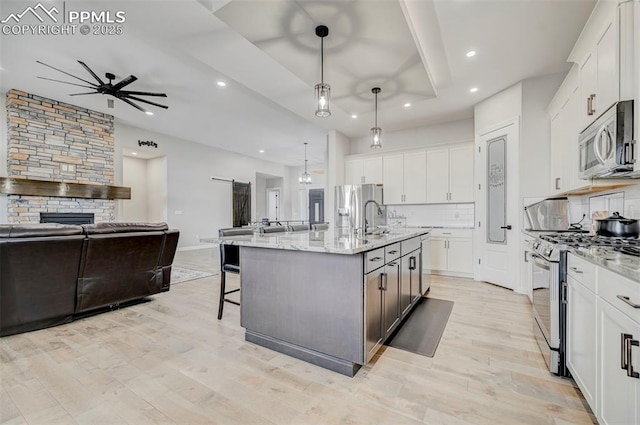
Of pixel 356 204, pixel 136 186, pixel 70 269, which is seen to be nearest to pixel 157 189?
pixel 136 186

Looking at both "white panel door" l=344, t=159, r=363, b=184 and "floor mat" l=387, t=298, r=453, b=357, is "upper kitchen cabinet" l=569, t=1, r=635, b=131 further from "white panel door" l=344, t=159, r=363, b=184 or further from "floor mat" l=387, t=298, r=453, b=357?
"white panel door" l=344, t=159, r=363, b=184

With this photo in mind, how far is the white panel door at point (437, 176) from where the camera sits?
16.1ft

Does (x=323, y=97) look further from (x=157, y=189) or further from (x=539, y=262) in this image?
(x=157, y=189)

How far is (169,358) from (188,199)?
682cm

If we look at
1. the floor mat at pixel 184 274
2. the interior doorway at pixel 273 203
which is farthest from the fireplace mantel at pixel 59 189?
the interior doorway at pixel 273 203

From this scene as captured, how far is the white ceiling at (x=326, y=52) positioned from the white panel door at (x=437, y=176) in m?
0.72

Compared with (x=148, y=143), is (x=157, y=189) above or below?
below

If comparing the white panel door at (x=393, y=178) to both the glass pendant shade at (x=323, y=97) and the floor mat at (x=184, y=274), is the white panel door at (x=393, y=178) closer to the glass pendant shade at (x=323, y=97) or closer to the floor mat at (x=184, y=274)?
the glass pendant shade at (x=323, y=97)

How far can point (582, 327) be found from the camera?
1447 millimetres

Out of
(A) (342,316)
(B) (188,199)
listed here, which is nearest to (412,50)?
(A) (342,316)

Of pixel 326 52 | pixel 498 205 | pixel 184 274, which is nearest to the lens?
pixel 326 52

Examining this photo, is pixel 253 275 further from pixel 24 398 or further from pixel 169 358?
pixel 24 398

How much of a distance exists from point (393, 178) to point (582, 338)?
13.8ft

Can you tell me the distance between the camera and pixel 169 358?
202 cm
